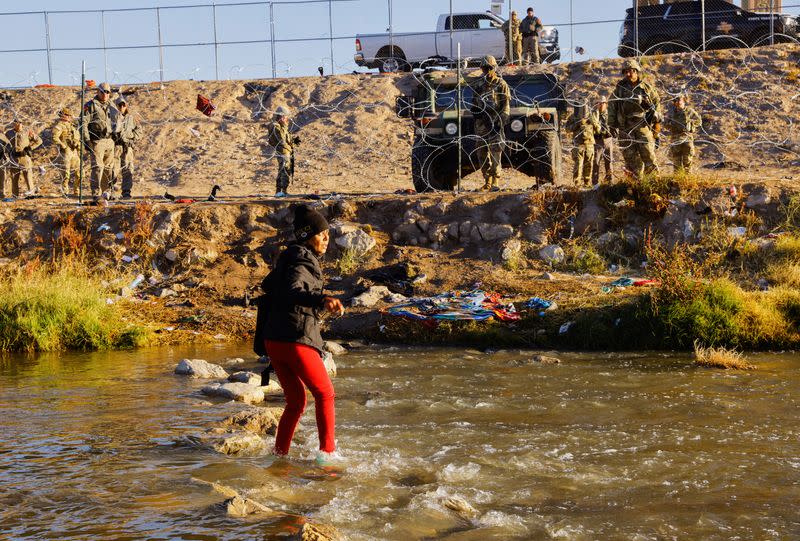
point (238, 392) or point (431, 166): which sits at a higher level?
point (431, 166)

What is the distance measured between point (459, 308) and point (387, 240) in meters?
2.92

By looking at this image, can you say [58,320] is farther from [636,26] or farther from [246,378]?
[636,26]

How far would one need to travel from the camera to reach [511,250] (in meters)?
14.8

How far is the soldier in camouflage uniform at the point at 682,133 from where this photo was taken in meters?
16.8

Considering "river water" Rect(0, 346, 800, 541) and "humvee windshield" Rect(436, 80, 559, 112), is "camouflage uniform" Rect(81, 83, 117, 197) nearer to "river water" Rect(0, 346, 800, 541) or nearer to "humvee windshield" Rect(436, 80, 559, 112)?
"humvee windshield" Rect(436, 80, 559, 112)

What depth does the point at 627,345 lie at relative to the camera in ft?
39.9

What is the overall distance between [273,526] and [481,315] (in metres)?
7.24

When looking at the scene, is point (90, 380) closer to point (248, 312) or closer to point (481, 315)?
point (248, 312)

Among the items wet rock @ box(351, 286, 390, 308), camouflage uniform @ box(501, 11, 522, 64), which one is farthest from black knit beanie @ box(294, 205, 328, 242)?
camouflage uniform @ box(501, 11, 522, 64)

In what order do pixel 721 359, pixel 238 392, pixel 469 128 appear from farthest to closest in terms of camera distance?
pixel 469 128 < pixel 721 359 < pixel 238 392

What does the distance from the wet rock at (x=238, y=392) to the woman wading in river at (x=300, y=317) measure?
9.43ft

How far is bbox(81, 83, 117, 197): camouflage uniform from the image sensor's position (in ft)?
60.4

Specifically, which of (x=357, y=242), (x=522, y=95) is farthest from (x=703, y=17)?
(x=357, y=242)

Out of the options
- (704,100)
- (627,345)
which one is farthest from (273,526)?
(704,100)
